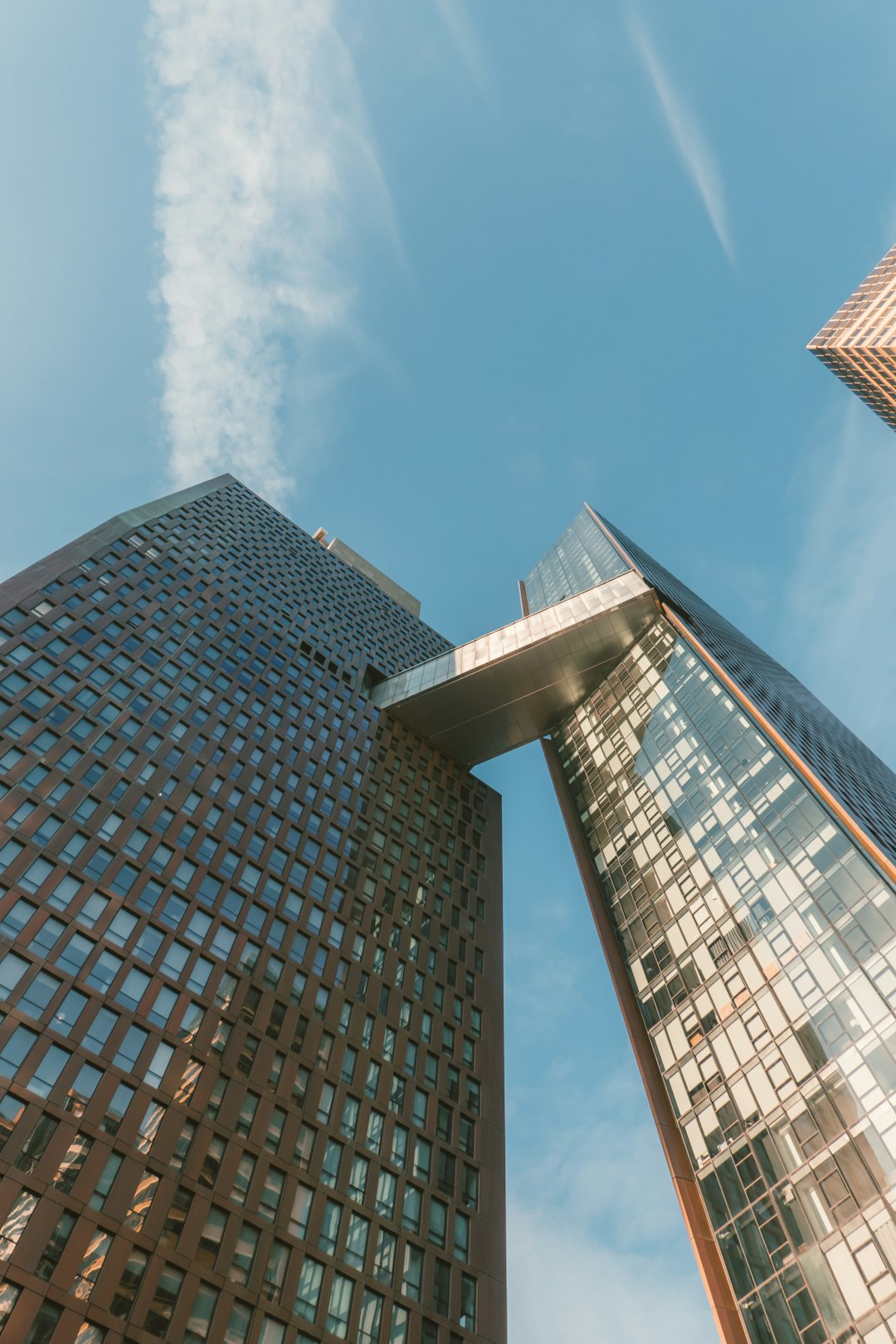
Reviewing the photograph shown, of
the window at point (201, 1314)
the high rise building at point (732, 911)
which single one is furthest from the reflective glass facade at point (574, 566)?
the window at point (201, 1314)

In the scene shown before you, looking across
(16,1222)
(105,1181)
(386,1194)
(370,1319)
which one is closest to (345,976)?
(386,1194)

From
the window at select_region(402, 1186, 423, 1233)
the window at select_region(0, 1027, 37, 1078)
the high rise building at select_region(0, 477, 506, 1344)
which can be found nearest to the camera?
the high rise building at select_region(0, 477, 506, 1344)

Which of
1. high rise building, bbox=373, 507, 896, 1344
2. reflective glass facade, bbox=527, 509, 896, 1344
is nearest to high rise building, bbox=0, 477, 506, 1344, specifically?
high rise building, bbox=373, 507, 896, 1344

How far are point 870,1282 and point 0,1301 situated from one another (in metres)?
27.7

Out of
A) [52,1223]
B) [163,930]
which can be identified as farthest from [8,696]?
[52,1223]

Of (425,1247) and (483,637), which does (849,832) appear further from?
(483,637)

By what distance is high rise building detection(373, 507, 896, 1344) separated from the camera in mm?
33250

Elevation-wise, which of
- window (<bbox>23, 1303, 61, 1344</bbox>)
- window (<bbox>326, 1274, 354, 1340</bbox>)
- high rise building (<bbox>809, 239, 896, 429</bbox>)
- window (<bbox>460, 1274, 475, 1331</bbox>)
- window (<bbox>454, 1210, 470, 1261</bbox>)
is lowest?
window (<bbox>23, 1303, 61, 1344</bbox>)

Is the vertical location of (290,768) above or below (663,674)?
below

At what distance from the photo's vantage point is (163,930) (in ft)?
131

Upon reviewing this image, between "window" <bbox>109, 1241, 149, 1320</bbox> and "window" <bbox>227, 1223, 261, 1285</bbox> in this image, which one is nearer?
"window" <bbox>109, 1241, 149, 1320</bbox>

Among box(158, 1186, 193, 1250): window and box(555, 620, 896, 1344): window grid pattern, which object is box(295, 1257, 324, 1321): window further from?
box(555, 620, 896, 1344): window grid pattern

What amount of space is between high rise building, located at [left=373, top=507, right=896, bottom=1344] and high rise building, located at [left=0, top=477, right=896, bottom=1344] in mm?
189

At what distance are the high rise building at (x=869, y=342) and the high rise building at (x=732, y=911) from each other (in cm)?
7922
